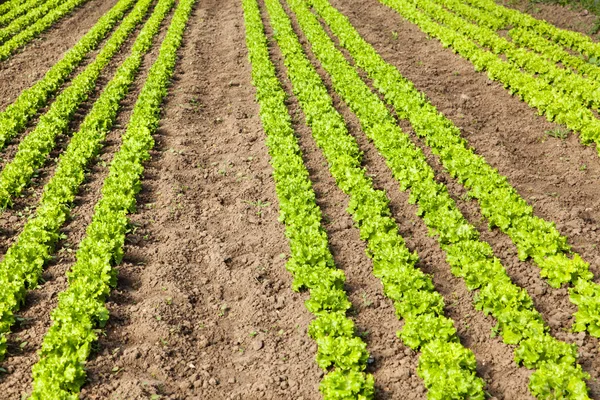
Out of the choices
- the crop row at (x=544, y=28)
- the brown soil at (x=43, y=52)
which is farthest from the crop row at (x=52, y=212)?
the crop row at (x=544, y=28)

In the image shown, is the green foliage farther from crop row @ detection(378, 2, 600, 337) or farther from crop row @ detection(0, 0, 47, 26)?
crop row @ detection(0, 0, 47, 26)

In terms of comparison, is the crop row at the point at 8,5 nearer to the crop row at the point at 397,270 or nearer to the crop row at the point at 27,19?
the crop row at the point at 27,19

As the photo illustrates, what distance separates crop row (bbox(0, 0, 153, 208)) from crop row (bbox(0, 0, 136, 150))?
1.54 feet

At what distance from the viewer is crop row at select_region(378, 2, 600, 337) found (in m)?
8.13

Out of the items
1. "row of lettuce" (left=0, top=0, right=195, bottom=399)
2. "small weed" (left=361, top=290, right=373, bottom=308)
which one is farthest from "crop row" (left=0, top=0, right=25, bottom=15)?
"small weed" (left=361, top=290, right=373, bottom=308)

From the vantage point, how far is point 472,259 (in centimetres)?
894

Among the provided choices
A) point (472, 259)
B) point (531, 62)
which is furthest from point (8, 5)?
point (472, 259)

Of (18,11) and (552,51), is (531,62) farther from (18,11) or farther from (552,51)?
(18,11)

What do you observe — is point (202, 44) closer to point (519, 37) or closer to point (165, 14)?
point (165, 14)

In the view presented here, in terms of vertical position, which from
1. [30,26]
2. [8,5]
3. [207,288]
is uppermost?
[8,5]

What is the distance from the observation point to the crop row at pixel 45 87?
1488cm

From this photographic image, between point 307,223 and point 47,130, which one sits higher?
point 47,130

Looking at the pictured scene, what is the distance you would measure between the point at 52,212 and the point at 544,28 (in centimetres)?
1855

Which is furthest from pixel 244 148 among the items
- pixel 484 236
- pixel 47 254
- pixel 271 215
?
pixel 484 236
